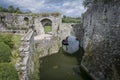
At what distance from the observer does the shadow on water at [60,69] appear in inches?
518

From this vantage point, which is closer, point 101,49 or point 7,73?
point 7,73

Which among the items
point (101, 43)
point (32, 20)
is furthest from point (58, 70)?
point (32, 20)

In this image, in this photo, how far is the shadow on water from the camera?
518 inches

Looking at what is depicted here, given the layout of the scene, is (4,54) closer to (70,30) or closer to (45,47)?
(45,47)

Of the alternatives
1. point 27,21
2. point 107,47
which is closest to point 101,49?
point 107,47

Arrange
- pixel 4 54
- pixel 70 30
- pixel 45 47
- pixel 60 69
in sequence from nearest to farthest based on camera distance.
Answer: pixel 4 54
pixel 60 69
pixel 45 47
pixel 70 30

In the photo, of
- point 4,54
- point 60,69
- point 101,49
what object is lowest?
point 60,69

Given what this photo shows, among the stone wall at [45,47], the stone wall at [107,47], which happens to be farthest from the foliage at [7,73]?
the stone wall at [45,47]

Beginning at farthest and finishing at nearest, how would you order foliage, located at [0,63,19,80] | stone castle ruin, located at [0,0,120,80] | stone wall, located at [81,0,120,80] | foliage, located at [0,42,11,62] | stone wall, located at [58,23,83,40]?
stone wall, located at [58,23,83,40]
stone wall, located at [81,0,120,80]
stone castle ruin, located at [0,0,120,80]
foliage, located at [0,42,11,62]
foliage, located at [0,63,19,80]

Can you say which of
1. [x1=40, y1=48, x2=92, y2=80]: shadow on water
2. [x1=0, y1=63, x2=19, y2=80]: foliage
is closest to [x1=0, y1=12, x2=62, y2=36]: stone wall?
[x1=40, y1=48, x2=92, y2=80]: shadow on water

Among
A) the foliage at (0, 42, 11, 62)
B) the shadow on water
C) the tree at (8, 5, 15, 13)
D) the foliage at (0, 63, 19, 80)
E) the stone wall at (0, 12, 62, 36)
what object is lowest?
the shadow on water

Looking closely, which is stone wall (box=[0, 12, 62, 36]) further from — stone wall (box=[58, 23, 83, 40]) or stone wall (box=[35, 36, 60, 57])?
stone wall (box=[35, 36, 60, 57])

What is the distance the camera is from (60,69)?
15.2 m

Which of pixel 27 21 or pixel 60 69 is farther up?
pixel 27 21
